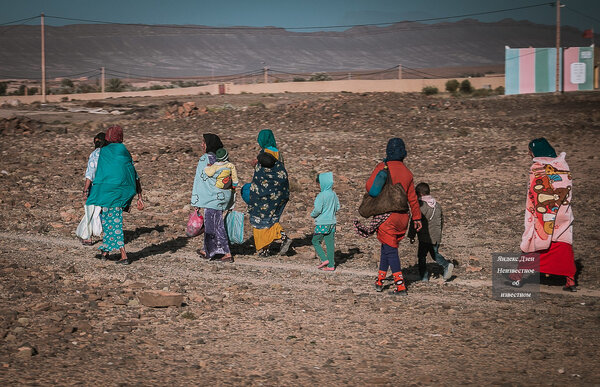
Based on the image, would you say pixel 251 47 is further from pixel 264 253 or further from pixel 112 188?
pixel 112 188

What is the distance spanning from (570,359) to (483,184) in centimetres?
1098

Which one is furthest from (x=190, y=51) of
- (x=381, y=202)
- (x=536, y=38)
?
(x=381, y=202)

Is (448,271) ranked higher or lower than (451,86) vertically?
lower

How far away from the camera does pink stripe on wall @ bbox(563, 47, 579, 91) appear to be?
47625 mm

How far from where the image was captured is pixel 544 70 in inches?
1849

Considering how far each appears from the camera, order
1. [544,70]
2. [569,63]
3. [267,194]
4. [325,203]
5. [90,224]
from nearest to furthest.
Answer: [325,203]
[267,194]
[90,224]
[544,70]
[569,63]

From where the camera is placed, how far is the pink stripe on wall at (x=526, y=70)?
46.1 metres

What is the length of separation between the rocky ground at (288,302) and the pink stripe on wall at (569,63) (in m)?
30.9

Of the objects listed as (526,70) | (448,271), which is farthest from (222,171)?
(526,70)

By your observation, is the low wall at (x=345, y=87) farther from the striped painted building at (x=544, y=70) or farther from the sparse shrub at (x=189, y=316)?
the sparse shrub at (x=189, y=316)

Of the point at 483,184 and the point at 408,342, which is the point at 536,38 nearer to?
the point at 483,184

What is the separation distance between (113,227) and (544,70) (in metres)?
42.6

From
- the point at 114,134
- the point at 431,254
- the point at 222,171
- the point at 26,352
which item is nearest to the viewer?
the point at 26,352

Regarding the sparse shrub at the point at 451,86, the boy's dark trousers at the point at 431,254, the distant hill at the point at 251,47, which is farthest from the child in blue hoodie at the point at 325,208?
the distant hill at the point at 251,47
